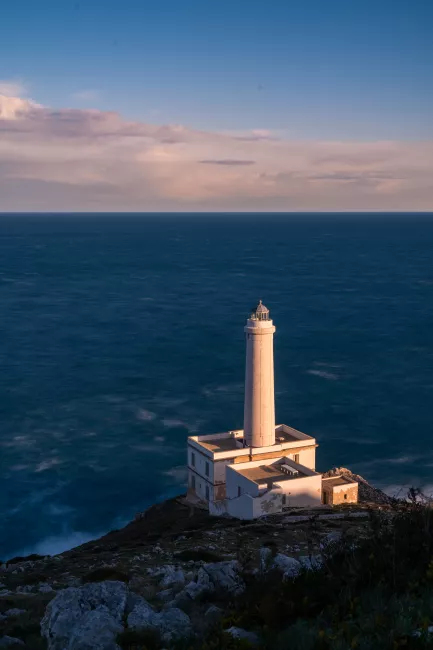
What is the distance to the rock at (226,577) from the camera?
505 inches

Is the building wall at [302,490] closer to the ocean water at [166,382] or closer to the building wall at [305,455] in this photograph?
the building wall at [305,455]

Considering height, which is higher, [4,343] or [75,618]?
[75,618]

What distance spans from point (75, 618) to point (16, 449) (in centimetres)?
3944

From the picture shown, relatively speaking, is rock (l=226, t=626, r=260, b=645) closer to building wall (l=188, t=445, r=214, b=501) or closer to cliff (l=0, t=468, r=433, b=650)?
cliff (l=0, t=468, r=433, b=650)

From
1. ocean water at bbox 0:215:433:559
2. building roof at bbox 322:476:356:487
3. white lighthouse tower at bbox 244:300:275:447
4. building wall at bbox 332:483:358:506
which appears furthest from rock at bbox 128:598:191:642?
ocean water at bbox 0:215:433:559

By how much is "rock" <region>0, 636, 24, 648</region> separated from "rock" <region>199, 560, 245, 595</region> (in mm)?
3727

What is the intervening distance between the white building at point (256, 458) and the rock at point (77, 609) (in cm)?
2010

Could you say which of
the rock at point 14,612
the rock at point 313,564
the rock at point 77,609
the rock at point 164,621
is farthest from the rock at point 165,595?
the rock at point 14,612

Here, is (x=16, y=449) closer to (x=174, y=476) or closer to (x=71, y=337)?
(x=174, y=476)

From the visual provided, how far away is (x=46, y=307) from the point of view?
10075 cm

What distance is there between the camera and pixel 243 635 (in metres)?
9.76

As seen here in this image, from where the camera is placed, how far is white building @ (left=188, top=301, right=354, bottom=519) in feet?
107

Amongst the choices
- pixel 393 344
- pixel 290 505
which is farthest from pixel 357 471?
pixel 393 344

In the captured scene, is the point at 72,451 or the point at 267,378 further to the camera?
the point at 72,451
